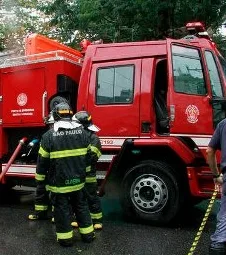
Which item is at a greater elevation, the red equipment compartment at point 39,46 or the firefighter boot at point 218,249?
the red equipment compartment at point 39,46

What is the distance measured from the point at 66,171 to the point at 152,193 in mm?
1507

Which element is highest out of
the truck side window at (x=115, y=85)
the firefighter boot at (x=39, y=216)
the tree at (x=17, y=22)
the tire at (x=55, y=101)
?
the tree at (x=17, y=22)

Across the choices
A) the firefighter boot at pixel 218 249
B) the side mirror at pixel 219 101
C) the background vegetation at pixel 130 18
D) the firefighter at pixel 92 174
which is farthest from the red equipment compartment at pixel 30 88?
the background vegetation at pixel 130 18

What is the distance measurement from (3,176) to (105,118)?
210 cm

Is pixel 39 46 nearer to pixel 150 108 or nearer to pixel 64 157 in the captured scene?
pixel 150 108

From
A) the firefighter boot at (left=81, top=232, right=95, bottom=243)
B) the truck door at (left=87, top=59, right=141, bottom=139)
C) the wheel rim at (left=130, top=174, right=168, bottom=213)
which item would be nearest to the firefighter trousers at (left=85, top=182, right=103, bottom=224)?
the wheel rim at (left=130, top=174, right=168, bottom=213)

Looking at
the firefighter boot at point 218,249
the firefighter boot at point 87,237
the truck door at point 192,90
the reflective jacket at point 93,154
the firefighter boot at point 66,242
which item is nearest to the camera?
the firefighter boot at point 218,249

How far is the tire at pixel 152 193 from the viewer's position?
6.01 meters

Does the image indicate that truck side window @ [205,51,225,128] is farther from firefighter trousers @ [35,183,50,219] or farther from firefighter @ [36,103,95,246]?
firefighter trousers @ [35,183,50,219]

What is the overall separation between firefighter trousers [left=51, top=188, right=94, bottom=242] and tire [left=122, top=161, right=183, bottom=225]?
104cm

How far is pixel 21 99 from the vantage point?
23.5ft

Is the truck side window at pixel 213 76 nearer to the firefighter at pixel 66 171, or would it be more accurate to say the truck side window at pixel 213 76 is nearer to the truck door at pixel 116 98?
the truck door at pixel 116 98

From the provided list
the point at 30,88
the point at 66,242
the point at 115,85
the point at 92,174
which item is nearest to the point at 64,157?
the point at 92,174

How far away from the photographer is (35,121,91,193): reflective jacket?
516cm
